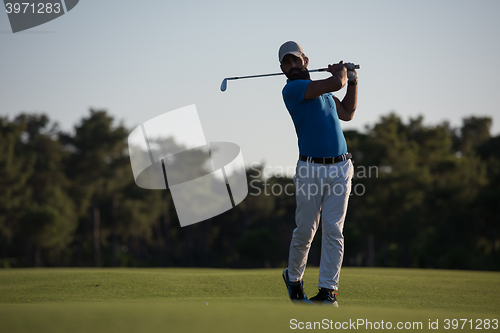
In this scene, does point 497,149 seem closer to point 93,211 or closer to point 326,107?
point 93,211

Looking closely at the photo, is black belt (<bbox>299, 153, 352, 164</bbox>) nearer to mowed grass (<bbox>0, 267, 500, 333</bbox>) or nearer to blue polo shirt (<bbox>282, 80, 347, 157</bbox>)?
blue polo shirt (<bbox>282, 80, 347, 157</bbox>)

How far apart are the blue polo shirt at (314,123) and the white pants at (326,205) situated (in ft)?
0.46

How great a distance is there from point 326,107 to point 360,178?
4263 cm

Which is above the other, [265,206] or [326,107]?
[326,107]

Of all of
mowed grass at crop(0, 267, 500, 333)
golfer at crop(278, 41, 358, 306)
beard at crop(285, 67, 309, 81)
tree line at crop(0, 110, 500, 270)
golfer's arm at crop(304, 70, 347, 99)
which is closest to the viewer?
mowed grass at crop(0, 267, 500, 333)

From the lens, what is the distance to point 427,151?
5362 centimetres

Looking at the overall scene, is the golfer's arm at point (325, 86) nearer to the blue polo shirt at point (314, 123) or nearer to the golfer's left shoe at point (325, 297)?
the blue polo shirt at point (314, 123)

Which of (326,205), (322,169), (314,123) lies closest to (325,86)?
(314,123)

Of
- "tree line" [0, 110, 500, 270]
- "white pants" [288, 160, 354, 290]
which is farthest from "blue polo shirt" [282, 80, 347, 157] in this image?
"tree line" [0, 110, 500, 270]

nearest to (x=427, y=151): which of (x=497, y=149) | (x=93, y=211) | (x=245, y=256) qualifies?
(x=497, y=149)

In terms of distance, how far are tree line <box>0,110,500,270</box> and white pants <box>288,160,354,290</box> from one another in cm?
2910

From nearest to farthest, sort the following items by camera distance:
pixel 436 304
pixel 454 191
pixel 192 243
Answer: pixel 436 304 → pixel 454 191 → pixel 192 243

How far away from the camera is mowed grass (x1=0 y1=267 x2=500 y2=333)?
2.92 m

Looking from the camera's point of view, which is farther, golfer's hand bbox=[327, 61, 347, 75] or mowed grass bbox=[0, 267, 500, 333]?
golfer's hand bbox=[327, 61, 347, 75]
